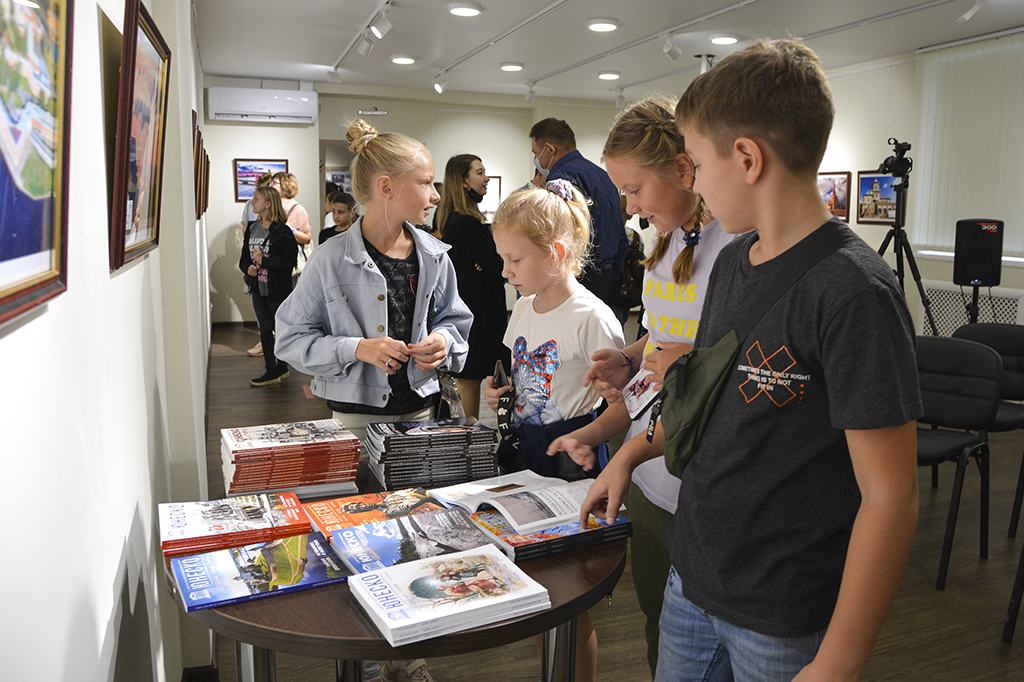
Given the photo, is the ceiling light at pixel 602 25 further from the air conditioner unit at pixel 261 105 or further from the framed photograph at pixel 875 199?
the air conditioner unit at pixel 261 105

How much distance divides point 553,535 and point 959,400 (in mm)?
2823

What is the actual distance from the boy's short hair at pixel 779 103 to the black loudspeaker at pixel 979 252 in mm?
6100

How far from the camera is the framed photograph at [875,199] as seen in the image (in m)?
7.59

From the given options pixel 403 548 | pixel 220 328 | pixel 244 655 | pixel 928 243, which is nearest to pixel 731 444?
pixel 403 548

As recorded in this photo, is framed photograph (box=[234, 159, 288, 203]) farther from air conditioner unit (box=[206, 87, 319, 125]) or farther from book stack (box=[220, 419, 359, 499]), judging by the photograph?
book stack (box=[220, 419, 359, 499])

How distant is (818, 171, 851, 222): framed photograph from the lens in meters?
7.99

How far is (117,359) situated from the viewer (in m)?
1.40

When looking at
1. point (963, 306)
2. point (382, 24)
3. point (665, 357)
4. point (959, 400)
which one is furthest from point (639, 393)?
point (963, 306)

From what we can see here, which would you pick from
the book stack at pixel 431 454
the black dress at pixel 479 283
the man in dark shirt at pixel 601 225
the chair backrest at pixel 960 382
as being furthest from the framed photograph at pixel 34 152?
the chair backrest at pixel 960 382

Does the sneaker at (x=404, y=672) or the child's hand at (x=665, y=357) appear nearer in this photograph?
the child's hand at (x=665, y=357)

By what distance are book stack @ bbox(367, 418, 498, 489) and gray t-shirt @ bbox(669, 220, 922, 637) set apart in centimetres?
76

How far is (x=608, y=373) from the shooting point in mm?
1734

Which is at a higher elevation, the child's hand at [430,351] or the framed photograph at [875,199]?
the framed photograph at [875,199]

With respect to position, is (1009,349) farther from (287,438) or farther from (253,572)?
(253,572)
